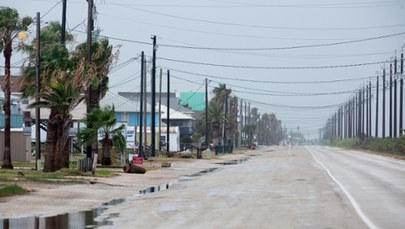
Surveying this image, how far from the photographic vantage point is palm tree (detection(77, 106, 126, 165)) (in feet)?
129

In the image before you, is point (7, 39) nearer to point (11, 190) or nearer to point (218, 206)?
point (11, 190)

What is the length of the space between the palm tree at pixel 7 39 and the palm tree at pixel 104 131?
12.5 feet

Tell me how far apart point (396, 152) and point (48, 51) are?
5801 cm

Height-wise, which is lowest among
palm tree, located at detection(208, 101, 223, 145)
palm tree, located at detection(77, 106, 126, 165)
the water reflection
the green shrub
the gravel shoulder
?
the water reflection

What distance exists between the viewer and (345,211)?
64.2 feet

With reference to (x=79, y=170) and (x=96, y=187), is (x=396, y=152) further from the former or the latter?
(x=96, y=187)

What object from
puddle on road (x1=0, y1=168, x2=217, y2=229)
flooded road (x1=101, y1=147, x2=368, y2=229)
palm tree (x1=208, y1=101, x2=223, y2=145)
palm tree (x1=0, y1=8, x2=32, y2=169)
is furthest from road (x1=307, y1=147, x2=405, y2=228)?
palm tree (x1=208, y1=101, x2=223, y2=145)

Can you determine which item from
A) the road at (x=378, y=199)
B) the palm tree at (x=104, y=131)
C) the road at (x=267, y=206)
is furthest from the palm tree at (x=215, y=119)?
the road at (x=267, y=206)

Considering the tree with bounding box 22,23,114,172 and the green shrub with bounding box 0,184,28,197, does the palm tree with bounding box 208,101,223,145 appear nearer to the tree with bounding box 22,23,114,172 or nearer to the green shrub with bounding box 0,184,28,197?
the tree with bounding box 22,23,114,172

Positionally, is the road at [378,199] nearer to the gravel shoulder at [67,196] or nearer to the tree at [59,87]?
the gravel shoulder at [67,196]

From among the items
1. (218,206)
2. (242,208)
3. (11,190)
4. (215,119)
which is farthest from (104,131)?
(215,119)

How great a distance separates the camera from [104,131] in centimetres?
4353

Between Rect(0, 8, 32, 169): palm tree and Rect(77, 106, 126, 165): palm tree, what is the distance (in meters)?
3.82

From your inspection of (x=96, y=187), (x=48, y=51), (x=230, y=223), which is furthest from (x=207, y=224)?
(x=48, y=51)
